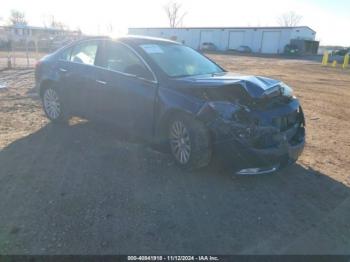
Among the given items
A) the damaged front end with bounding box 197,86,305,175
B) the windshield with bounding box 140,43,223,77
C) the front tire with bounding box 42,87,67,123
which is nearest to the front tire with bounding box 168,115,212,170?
the damaged front end with bounding box 197,86,305,175

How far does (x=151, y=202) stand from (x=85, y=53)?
3138 mm

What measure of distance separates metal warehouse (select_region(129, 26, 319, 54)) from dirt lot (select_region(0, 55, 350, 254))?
49.1 meters

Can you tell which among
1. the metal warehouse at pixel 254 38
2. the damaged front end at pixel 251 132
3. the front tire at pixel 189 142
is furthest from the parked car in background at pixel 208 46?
the damaged front end at pixel 251 132

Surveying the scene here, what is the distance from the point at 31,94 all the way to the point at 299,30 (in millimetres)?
49255

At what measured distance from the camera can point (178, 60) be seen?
201 inches

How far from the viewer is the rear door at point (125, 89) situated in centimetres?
466

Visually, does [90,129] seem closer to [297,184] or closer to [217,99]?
[217,99]

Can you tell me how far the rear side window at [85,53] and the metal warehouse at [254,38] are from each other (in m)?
48.3

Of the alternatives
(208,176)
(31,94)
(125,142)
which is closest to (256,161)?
(208,176)

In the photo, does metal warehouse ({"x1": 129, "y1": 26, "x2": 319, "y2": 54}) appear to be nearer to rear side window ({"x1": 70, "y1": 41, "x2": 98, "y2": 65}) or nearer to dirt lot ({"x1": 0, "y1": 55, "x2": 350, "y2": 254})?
rear side window ({"x1": 70, "y1": 41, "x2": 98, "y2": 65})

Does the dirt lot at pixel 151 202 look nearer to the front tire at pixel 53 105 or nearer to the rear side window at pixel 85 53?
the front tire at pixel 53 105

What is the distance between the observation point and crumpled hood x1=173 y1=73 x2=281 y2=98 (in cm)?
406

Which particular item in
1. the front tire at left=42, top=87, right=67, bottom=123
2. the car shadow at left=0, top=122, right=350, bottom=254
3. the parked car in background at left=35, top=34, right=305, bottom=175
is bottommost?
the car shadow at left=0, top=122, right=350, bottom=254

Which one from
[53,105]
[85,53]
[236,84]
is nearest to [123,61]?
[85,53]
